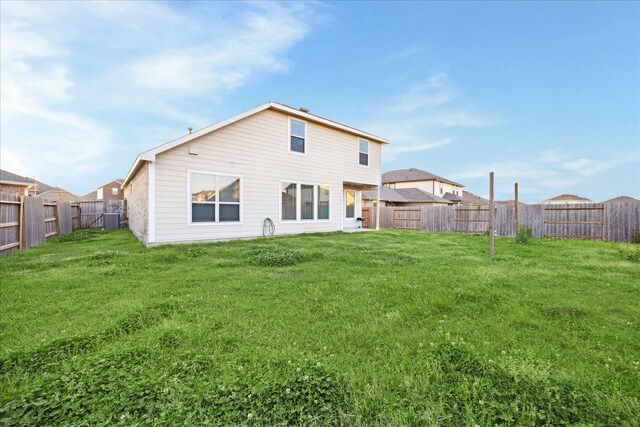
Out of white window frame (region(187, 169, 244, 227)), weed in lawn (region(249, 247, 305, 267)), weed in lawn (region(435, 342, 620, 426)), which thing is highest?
white window frame (region(187, 169, 244, 227))

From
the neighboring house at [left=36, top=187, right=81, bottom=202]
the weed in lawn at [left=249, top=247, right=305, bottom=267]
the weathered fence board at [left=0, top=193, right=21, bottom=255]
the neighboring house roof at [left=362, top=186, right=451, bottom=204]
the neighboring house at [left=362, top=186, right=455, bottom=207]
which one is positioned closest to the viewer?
the weed in lawn at [left=249, top=247, right=305, bottom=267]

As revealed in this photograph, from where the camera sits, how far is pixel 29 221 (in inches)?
392

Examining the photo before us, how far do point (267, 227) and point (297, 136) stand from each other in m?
4.44

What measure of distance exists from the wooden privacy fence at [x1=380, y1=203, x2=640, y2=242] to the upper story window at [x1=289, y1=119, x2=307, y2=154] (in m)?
10.4

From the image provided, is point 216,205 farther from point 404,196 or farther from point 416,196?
point 416,196

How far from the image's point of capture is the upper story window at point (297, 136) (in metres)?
12.7

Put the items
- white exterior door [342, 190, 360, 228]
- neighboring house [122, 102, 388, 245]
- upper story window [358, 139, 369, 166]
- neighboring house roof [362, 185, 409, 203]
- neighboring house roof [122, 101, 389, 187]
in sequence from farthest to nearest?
neighboring house roof [362, 185, 409, 203] < white exterior door [342, 190, 360, 228] < upper story window [358, 139, 369, 166] < neighboring house [122, 102, 388, 245] < neighboring house roof [122, 101, 389, 187]

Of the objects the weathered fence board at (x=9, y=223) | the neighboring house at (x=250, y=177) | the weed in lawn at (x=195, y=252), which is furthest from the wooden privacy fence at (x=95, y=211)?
the weed in lawn at (x=195, y=252)

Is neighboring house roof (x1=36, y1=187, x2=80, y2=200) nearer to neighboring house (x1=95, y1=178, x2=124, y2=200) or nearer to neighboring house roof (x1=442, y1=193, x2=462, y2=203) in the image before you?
neighboring house (x1=95, y1=178, x2=124, y2=200)

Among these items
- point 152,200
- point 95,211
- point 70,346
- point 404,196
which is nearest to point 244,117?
point 152,200

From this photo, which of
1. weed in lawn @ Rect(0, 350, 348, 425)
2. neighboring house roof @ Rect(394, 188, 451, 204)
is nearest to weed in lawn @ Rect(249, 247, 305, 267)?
weed in lawn @ Rect(0, 350, 348, 425)

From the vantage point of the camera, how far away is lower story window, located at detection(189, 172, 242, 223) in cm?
1000

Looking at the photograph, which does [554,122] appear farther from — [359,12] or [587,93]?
[359,12]

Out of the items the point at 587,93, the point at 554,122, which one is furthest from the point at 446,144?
the point at 587,93
